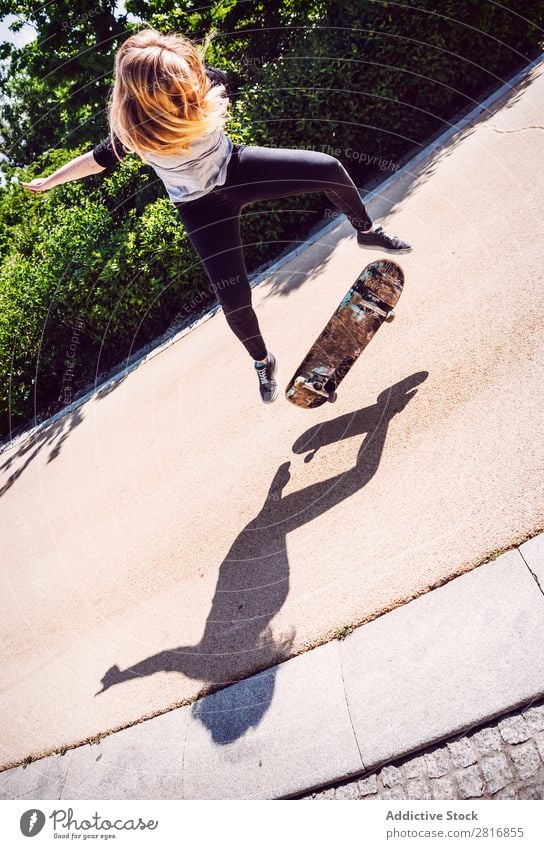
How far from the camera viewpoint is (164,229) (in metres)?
8.34

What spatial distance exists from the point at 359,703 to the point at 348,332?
2889mm

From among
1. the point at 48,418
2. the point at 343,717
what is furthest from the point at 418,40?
the point at 343,717

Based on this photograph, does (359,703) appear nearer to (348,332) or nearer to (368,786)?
(368,786)

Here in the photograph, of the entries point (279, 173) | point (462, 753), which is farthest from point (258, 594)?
point (279, 173)

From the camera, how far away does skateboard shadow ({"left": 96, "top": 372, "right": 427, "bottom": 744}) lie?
11.8 ft

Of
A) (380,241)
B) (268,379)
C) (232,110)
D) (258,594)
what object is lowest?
(258,594)

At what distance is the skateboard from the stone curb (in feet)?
6.71

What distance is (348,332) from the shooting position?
4.77 metres

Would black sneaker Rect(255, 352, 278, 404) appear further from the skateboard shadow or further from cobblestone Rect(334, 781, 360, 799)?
cobblestone Rect(334, 781, 360, 799)

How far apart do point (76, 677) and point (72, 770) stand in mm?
832

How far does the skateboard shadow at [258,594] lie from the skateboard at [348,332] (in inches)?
14.8

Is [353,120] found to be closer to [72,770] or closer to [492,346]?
[492,346]

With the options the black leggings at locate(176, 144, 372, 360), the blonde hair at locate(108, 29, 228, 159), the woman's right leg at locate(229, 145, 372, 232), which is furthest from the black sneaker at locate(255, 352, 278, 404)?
the blonde hair at locate(108, 29, 228, 159)

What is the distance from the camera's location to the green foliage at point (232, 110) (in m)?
8.20
